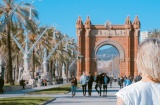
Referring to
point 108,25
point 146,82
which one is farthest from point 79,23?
point 146,82

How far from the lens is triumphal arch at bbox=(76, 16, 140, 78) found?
9444cm

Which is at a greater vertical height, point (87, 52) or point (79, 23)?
point (79, 23)

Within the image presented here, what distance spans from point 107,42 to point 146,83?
9132 centimetres

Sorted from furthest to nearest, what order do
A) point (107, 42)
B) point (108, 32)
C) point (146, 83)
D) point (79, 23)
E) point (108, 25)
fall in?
point (79, 23) < point (108, 25) < point (108, 32) < point (107, 42) < point (146, 83)

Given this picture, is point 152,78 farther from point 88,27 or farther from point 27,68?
point 88,27

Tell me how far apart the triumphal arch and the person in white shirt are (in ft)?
297

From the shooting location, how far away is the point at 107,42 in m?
94.6

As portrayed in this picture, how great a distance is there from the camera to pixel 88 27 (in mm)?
95188

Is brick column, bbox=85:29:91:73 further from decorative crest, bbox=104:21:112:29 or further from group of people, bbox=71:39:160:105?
group of people, bbox=71:39:160:105

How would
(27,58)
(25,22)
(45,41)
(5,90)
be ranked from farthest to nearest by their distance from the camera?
(45,41), (27,58), (25,22), (5,90)

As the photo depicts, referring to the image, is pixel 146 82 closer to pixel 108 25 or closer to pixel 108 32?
Result: pixel 108 32

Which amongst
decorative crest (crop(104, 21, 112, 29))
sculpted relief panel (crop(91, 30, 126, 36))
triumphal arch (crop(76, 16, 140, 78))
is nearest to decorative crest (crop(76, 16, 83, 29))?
triumphal arch (crop(76, 16, 140, 78))

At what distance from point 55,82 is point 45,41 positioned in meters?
9.28

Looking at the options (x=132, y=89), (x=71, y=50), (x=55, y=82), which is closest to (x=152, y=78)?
(x=132, y=89)
